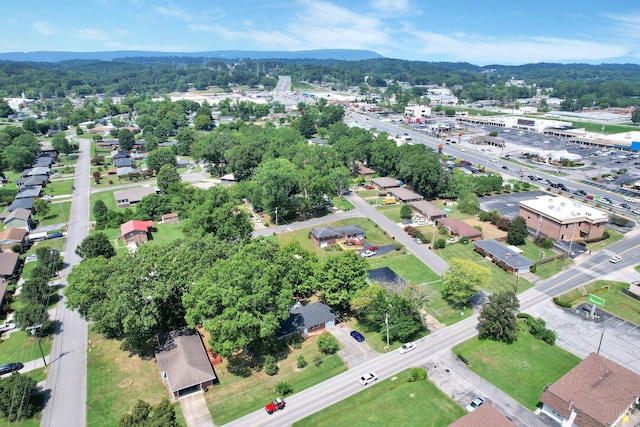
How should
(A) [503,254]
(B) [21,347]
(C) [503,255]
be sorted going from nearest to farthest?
(B) [21,347] → (C) [503,255] → (A) [503,254]

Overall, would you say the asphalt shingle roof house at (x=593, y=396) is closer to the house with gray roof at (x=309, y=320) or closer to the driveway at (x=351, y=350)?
the driveway at (x=351, y=350)

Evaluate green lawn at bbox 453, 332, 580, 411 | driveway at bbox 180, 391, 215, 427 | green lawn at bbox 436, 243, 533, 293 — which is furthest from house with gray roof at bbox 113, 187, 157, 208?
green lawn at bbox 453, 332, 580, 411

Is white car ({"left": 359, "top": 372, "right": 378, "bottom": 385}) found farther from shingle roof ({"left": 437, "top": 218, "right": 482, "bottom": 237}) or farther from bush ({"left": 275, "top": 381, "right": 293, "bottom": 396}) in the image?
shingle roof ({"left": 437, "top": 218, "right": 482, "bottom": 237})

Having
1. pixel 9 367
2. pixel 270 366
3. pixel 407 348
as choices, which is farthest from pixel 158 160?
pixel 407 348

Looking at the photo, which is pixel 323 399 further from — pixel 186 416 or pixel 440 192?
pixel 440 192

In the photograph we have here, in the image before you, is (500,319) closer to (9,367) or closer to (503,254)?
(503,254)

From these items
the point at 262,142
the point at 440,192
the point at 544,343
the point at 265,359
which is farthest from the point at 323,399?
the point at 262,142

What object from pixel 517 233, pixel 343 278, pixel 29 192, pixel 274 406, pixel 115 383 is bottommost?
pixel 115 383
